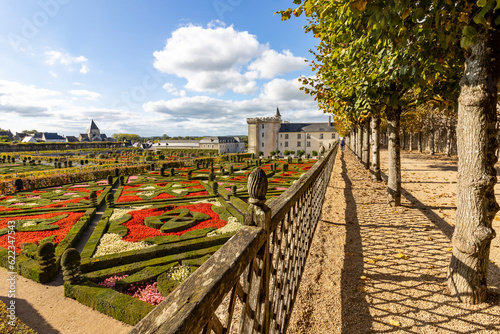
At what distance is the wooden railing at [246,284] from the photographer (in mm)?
1003

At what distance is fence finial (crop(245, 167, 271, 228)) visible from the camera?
72.5 inches

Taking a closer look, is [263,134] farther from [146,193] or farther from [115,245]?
[115,245]

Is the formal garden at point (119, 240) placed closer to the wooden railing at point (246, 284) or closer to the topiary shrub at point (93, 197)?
the topiary shrub at point (93, 197)

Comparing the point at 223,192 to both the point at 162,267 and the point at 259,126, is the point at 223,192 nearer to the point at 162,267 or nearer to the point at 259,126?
the point at 162,267

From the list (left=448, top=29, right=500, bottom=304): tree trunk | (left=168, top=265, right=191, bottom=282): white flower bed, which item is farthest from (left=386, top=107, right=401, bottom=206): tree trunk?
(left=168, top=265, right=191, bottom=282): white flower bed

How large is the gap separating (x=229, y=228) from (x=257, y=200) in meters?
8.65

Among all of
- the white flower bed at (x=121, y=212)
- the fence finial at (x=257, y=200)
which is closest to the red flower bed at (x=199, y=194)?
the white flower bed at (x=121, y=212)

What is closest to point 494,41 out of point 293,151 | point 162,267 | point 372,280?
point 372,280

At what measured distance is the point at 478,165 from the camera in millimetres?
3494

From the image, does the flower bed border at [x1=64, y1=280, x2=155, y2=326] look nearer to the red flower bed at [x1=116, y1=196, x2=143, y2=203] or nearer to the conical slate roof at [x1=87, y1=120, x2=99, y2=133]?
the red flower bed at [x1=116, y1=196, x2=143, y2=203]

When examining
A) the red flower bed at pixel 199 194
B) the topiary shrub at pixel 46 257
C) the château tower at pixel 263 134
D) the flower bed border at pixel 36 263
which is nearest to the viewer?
the topiary shrub at pixel 46 257

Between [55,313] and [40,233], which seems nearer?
[55,313]

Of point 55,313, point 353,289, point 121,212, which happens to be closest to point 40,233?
point 121,212

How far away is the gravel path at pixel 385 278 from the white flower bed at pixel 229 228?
3869 mm
